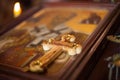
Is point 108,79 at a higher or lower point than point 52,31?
lower

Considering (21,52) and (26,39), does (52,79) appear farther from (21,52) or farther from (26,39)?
(26,39)

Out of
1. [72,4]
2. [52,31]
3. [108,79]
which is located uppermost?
[72,4]

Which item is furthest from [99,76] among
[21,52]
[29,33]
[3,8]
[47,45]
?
[3,8]

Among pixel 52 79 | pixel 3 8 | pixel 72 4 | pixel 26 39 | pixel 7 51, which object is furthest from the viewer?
pixel 3 8

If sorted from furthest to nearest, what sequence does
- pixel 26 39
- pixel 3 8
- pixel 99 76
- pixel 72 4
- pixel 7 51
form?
1. pixel 3 8
2. pixel 72 4
3. pixel 26 39
4. pixel 7 51
5. pixel 99 76

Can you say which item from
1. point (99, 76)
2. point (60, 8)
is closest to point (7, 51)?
point (99, 76)

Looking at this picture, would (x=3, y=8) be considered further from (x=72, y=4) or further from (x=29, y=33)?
(x=29, y=33)

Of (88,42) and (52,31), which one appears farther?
(52,31)
